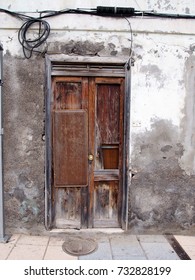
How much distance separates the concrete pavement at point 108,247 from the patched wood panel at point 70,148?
91 cm

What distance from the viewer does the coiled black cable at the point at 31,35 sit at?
3.98 metres

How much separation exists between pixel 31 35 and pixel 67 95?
3.43ft

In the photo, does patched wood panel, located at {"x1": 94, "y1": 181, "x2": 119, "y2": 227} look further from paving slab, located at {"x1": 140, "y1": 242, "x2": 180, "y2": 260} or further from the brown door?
paving slab, located at {"x1": 140, "y1": 242, "x2": 180, "y2": 260}

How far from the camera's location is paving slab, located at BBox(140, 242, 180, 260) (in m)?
3.76

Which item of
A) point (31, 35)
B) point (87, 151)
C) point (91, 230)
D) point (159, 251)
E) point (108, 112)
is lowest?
point (159, 251)

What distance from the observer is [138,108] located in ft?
13.8

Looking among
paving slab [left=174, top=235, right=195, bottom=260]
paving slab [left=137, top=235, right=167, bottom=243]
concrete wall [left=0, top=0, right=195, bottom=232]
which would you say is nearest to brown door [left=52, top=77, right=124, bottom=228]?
concrete wall [left=0, top=0, right=195, bottom=232]

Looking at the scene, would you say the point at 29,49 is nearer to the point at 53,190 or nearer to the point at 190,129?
→ the point at 53,190

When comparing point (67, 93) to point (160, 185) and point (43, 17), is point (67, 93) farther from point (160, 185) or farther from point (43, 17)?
point (160, 185)

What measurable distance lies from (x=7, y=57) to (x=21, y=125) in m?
1.06

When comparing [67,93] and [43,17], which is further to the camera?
[67,93]

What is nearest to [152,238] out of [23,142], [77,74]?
[23,142]

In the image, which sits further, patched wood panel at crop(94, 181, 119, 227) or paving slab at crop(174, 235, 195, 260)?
patched wood panel at crop(94, 181, 119, 227)

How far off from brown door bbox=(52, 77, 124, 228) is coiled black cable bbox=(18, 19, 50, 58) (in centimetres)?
57
